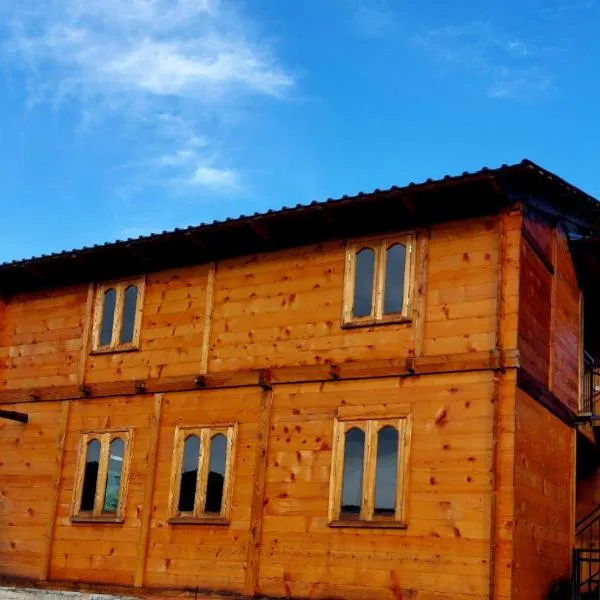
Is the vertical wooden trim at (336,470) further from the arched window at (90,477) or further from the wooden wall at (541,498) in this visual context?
the arched window at (90,477)

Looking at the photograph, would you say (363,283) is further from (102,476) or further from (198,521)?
(102,476)

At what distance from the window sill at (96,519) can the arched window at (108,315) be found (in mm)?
3369

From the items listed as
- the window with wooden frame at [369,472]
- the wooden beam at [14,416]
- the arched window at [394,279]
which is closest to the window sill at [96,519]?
the wooden beam at [14,416]

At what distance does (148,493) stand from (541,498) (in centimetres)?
691

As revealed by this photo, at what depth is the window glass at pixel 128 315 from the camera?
20547 millimetres

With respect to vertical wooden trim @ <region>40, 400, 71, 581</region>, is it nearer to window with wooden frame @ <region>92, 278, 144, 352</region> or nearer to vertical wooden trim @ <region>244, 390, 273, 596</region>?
window with wooden frame @ <region>92, 278, 144, 352</region>

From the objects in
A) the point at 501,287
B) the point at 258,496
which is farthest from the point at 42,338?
the point at 501,287

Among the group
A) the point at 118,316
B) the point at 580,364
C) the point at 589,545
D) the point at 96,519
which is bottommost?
the point at 96,519

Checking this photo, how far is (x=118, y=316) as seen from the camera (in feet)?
68.2

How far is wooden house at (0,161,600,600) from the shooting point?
52.3 feet

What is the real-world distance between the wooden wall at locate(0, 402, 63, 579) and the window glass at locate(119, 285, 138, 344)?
6.47 ft

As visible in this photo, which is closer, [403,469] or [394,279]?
[403,469]

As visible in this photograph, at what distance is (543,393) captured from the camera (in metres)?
17.1

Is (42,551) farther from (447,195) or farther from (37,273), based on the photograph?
(447,195)
